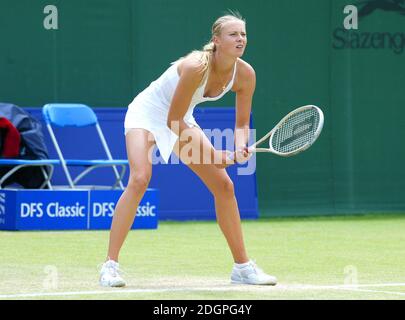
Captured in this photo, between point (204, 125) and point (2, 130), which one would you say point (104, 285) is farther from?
point (204, 125)

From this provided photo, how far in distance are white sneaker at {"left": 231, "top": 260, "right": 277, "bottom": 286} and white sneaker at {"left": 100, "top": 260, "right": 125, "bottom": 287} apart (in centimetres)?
60

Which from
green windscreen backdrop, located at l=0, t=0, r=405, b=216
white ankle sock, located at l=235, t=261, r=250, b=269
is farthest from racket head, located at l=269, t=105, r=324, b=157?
green windscreen backdrop, located at l=0, t=0, r=405, b=216

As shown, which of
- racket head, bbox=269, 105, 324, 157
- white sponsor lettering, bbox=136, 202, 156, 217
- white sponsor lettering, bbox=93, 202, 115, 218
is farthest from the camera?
white sponsor lettering, bbox=136, 202, 156, 217

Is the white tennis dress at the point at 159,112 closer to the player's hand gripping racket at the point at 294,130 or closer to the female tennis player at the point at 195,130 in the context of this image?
the female tennis player at the point at 195,130

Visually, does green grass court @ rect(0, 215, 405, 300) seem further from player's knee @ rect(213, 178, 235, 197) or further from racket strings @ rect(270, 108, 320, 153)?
racket strings @ rect(270, 108, 320, 153)

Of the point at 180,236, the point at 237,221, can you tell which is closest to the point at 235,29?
the point at 237,221

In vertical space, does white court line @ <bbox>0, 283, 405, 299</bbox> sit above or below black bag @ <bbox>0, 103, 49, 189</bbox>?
below

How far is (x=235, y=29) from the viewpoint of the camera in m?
5.55

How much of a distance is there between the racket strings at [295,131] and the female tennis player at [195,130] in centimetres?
21

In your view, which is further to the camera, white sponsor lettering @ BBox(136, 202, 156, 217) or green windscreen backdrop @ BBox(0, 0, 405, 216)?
green windscreen backdrop @ BBox(0, 0, 405, 216)

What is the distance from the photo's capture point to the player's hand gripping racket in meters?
5.72

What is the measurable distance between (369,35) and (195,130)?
20.2 ft

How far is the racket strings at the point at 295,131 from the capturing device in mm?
5742

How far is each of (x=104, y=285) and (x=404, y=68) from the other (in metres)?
6.79
